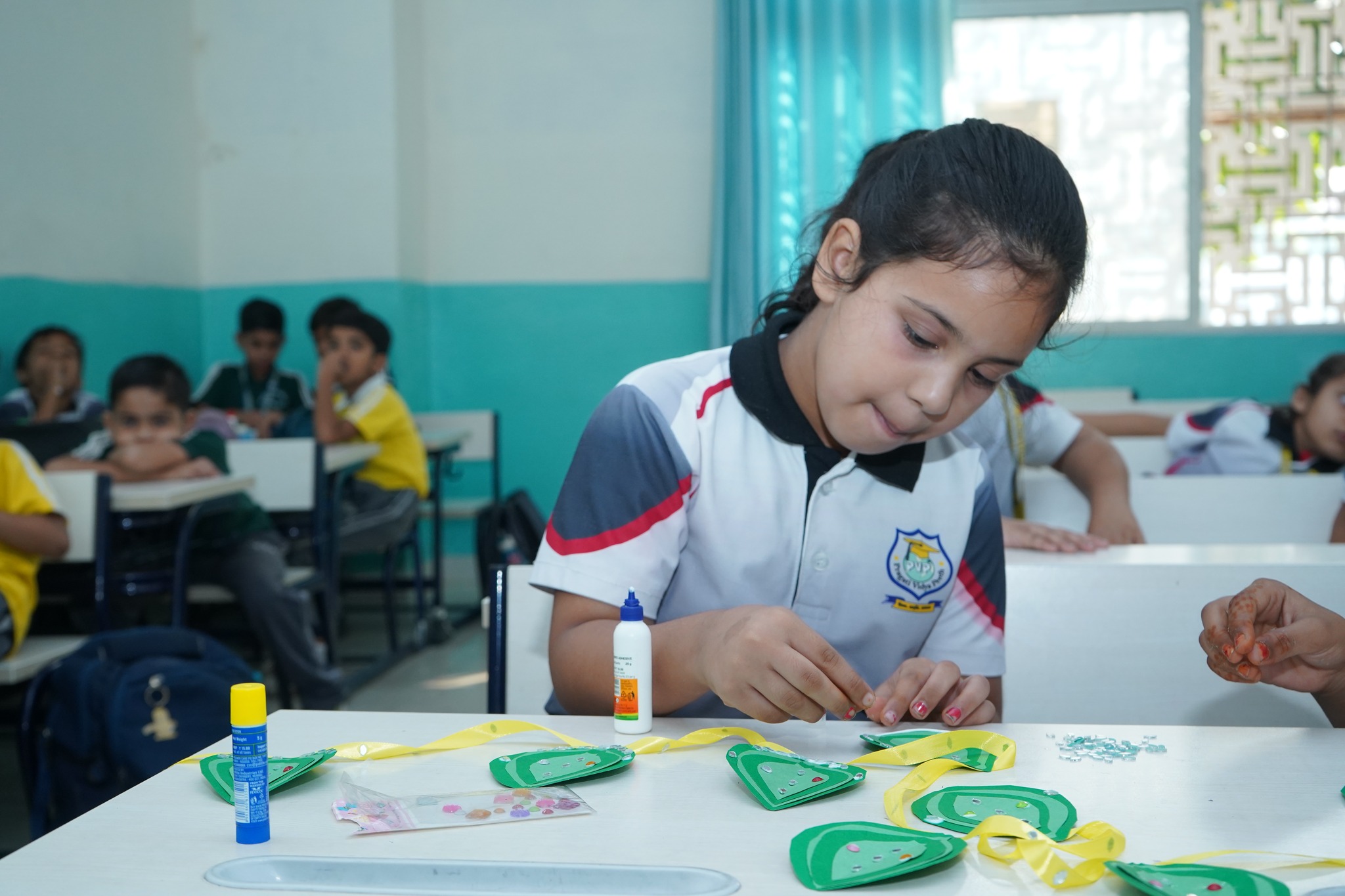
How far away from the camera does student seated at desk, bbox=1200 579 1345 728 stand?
92 centimetres

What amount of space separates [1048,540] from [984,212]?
22.1 inches

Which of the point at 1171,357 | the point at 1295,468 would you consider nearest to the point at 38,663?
the point at 1295,468

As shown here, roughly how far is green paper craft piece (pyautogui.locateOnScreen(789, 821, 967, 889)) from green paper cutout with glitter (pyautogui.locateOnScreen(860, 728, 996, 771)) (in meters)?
0.14

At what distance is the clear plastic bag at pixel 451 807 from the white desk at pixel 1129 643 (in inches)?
26.0

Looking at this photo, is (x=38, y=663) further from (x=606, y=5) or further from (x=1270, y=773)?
(x=606, y=5)

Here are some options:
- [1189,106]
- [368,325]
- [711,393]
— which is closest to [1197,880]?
[711,393]

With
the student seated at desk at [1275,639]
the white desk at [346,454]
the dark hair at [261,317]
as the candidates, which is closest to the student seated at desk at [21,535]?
the white desk at [346,454]

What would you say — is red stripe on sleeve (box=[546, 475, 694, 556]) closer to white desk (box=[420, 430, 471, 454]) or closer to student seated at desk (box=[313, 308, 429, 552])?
student seated at desk (box=[313, 308, 429, 552])

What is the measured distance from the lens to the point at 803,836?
67 centimetres

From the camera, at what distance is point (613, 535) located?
3.28 ft

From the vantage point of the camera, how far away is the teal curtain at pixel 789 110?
4.77 meters

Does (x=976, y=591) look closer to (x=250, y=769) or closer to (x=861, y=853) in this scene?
(x=861, y=853)

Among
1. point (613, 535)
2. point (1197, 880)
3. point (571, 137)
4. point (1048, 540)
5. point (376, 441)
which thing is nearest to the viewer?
point (1197, 880)

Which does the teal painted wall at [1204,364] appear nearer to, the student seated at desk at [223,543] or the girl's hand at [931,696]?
the student seated at desk at [223,543]
